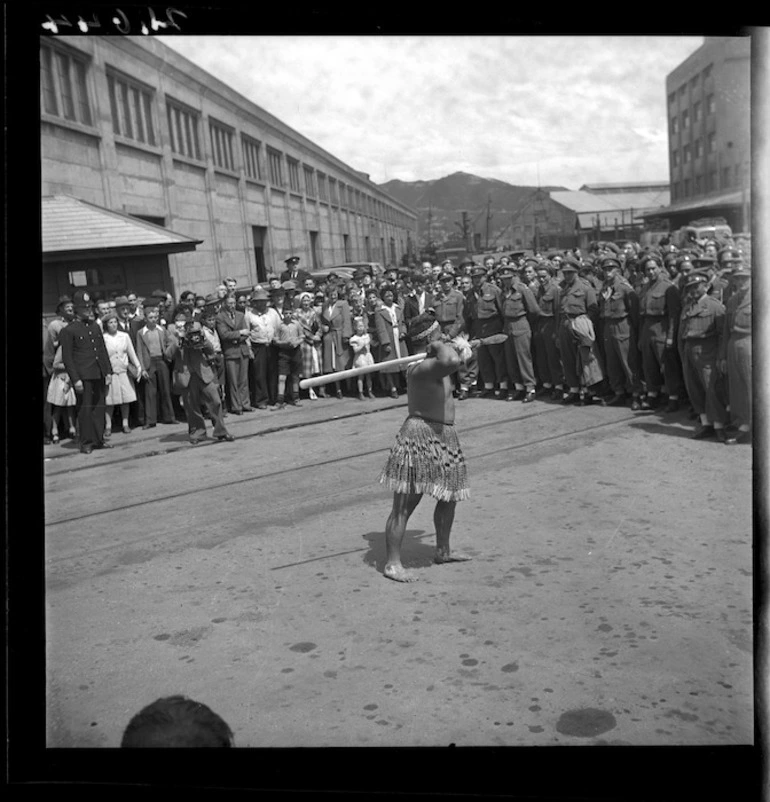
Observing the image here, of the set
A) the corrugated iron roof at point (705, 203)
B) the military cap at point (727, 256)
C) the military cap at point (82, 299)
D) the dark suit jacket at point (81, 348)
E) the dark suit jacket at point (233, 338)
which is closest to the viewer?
the corrugated iron roof at point (705, 203)

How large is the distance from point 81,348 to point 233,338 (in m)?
3.88

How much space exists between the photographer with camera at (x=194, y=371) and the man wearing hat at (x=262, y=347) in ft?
1.36

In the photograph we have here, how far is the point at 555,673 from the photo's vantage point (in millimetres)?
4117

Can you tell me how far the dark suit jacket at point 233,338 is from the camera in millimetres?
A: 8273

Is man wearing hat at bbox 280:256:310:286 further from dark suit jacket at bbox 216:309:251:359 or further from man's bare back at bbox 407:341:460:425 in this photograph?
dark suit jacket at bbox 216:309:251:359

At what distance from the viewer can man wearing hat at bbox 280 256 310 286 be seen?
594 cm

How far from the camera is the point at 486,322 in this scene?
26.7ft

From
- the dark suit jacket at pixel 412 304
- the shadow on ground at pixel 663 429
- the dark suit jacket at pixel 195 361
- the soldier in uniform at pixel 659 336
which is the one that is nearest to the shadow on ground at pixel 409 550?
the dark suit jacket at pixel 412 304

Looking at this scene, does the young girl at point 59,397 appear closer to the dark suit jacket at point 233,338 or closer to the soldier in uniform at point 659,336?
the dark suit jacket at point 233,338

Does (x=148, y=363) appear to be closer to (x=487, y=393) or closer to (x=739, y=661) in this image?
(x=487, y=393)

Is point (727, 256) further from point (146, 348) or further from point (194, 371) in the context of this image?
point (146, 348)
